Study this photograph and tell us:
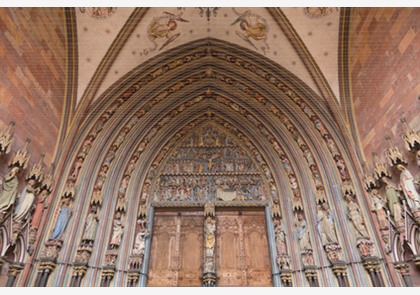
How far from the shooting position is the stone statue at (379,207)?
18.7 feet

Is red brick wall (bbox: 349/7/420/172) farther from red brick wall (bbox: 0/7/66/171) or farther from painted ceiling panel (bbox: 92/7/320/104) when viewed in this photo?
red brick wall (bbox: 0/7/66/171)

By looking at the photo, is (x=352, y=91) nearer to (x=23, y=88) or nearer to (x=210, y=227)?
(x=210, y=227)

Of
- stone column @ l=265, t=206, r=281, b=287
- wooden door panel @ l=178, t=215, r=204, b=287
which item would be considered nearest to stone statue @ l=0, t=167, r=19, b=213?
wooden door panel @ l=178, t=215, r=204, b=287

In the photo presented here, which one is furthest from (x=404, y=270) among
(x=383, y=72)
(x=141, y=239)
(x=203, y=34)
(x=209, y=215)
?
(x=203, y=34)

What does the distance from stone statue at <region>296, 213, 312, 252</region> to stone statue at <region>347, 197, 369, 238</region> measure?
1027 mm

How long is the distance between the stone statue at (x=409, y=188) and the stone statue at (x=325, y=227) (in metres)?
1.74

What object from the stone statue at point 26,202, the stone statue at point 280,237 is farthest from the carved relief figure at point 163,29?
the stone statue at point 280,237

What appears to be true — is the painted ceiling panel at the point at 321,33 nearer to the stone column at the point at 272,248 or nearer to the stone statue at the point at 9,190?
the stone column at the point at 272,248

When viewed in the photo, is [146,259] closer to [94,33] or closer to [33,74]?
[33,74]

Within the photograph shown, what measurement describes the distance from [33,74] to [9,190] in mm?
2499

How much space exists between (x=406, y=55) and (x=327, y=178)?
315cm

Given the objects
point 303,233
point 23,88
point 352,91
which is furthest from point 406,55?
point 23,88

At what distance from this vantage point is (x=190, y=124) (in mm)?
8930

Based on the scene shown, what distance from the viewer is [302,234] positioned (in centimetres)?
655
